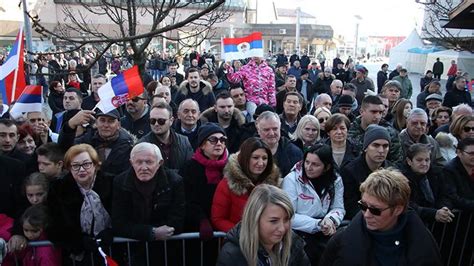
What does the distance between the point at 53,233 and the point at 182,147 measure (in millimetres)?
1622

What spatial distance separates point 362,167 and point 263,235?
1.61 metres

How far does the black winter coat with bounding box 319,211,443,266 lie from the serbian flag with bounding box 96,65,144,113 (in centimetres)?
296

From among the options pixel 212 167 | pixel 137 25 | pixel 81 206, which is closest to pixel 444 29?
pixel 137 25

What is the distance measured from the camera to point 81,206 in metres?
3.42

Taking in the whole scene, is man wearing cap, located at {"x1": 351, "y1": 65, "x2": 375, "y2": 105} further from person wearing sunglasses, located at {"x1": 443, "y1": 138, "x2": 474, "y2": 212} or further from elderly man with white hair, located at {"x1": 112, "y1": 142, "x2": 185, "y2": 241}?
elderly man with white hair, located at {"x1": 112, "y1": 142, "x2": 185, "y2": 241}

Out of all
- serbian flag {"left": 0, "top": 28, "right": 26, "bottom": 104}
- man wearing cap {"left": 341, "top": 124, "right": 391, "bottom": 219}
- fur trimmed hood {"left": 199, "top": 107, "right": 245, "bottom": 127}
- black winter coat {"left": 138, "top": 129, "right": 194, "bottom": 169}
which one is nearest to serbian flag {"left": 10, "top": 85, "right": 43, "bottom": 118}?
serbian flag {"left": 0, "top": 28, "right": 26, "bottom": 104}

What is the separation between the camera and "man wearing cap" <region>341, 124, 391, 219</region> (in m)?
3.76

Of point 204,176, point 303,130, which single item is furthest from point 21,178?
point 303,130

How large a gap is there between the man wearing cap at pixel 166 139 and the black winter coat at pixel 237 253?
1.89 metres

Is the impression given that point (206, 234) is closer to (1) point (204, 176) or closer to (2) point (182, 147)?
(1) point (204, 176)

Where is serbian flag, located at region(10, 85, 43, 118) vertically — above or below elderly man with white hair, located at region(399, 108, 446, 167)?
above

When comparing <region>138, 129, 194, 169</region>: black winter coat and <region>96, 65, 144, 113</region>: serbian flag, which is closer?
<region>138, 129, 194, 169</region>: black winter coat

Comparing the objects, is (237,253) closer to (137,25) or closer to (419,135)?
(419,135)

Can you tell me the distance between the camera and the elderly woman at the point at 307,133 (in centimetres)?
482
